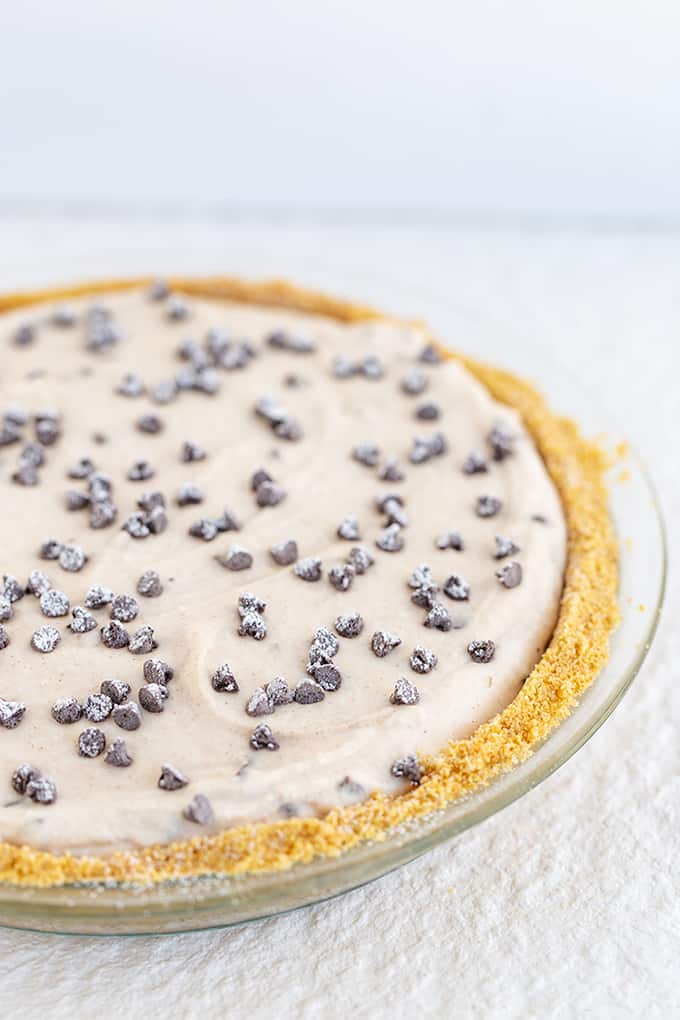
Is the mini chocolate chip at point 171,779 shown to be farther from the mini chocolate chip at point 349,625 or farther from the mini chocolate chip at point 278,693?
the mini chocolate chip at point 349,625

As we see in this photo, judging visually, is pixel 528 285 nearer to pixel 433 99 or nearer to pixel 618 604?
pixel 433 99

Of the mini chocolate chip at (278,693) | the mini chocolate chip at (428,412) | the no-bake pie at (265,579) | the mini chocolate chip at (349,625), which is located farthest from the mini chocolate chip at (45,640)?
the mini chocolate chip at (428,412)

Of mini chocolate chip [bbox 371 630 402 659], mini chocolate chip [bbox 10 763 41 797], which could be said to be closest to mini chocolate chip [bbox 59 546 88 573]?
mini chocolate chip [bbox 10 763 41 797]

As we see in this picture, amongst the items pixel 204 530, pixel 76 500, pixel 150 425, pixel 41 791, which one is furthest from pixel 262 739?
pixel 150 425

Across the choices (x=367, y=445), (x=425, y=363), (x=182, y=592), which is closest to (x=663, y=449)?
(x=425, y=363)

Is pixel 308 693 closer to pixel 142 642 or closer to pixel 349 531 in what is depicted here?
pixel 142 642
